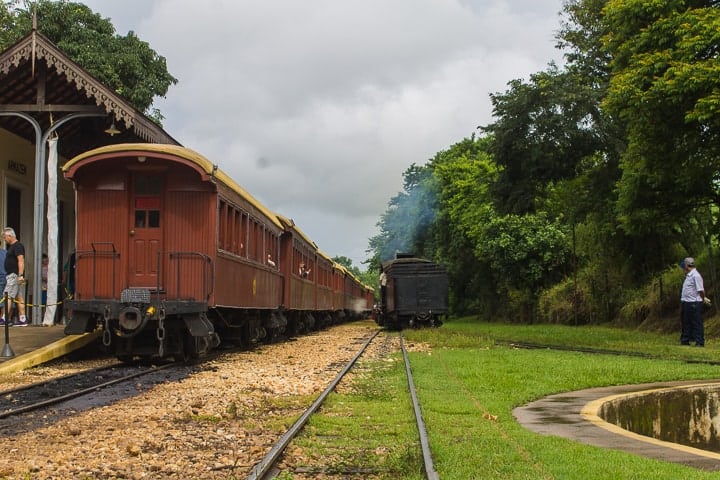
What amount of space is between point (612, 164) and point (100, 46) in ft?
69.3

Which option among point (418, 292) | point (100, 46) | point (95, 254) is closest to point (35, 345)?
point (95, 254)

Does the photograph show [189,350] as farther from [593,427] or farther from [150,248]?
[593,427]

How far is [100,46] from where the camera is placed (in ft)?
111

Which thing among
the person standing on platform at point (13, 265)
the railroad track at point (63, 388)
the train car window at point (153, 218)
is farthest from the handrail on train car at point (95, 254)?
the person standing on platform at point (13, 265)

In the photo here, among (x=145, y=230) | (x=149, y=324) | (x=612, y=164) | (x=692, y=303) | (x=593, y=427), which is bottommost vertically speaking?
(x=593, y=427)

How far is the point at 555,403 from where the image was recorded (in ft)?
30.1

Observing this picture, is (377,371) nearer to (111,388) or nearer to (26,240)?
(111,388)

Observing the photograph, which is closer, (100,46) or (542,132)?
(542,132)

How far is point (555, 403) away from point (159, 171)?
721cm

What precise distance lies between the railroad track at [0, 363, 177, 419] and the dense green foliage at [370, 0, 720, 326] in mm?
11318

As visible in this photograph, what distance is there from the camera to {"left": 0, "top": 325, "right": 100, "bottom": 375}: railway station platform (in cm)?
1227

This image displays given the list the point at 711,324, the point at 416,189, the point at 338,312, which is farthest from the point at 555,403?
the point at 416,189

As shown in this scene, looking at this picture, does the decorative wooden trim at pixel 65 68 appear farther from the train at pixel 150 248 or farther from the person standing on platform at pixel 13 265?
the train at pixel 150 248

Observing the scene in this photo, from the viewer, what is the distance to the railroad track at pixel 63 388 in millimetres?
8609
